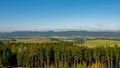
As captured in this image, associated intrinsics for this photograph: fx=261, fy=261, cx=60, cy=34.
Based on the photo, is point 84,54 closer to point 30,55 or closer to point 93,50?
point 93,50

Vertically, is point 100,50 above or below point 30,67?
above

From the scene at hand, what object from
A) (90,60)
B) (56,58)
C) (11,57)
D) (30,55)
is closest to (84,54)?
(90,60)

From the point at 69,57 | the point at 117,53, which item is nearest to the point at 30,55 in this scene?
the point at 69,57

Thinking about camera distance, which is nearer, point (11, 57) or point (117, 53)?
point (117, 53)

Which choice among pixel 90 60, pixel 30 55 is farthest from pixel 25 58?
pixel 90 60

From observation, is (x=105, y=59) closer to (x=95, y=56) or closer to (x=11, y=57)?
(x=95, y=56)

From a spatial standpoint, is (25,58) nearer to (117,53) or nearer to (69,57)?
(69,57)

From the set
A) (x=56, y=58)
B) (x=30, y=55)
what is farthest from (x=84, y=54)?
(x=30, y=55)
